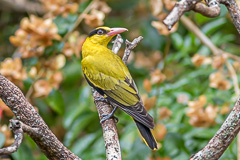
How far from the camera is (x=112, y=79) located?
2.46 metres

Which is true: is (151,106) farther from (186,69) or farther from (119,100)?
(186,69)

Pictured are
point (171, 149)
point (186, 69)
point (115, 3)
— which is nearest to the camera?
point (171, 149)

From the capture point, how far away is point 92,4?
285 centimetres

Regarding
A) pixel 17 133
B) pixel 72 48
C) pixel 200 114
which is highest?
pixel 17 133

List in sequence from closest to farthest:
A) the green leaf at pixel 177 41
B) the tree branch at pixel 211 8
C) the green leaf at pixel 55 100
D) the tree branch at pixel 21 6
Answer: the tree branch at pixel 211 8
the green leaf at pixel 55 100
the green leaf at pixel 177 41
the tree branch at pixel 21 6

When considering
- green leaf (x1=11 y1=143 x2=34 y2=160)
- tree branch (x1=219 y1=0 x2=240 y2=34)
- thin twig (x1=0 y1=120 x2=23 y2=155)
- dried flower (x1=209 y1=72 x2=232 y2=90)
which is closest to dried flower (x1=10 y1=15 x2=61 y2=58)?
green leaf (x1=11 y1=143 x2=34 y2=160)

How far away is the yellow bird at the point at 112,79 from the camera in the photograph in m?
2.10

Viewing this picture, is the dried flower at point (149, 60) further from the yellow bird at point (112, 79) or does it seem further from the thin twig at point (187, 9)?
the thin twig at point (187, 9)

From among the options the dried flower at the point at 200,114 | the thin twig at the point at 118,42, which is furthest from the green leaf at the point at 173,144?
the thin twig at the point at 118,42

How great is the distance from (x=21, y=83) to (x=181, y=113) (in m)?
1.07

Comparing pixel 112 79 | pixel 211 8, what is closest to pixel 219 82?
pixel 112 79

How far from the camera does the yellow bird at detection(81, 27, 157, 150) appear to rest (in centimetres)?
210

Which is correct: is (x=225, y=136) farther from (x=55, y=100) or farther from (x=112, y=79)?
(x=55, y=100)

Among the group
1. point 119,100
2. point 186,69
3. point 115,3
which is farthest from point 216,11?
point 115,3
